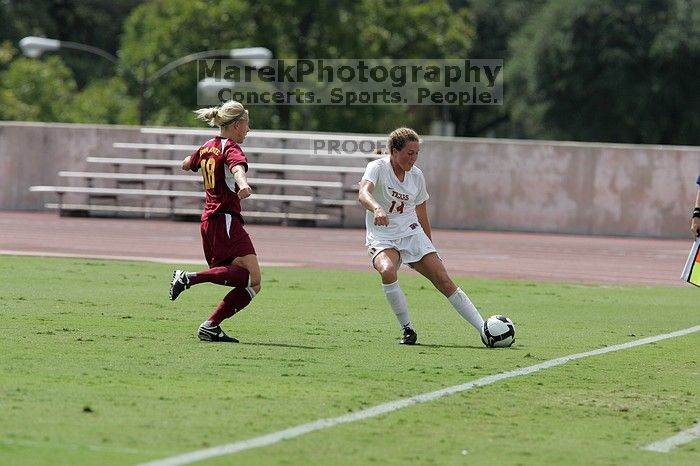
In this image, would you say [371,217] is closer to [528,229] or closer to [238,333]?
[238,333]

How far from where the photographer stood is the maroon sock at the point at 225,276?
10.7 m

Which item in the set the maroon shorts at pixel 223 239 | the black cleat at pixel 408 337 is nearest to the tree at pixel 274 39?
the black cleat at pixel 408 337

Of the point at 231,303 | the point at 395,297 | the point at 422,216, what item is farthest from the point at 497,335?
the point at 231,303

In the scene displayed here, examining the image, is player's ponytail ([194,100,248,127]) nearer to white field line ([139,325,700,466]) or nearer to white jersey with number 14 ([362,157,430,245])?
white jersey with number 14 ([362,157,430,245])

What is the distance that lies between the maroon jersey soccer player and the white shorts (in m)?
0.96

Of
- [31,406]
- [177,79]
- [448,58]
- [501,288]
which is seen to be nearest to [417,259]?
[31,406]

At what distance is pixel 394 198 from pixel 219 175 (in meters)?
1.36

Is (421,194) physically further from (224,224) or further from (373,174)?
(224,224)

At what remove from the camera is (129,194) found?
32.2 meters

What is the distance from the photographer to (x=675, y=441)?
730 centimetres

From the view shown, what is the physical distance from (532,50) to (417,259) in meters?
52.0

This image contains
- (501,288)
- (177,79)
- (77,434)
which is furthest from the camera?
(177,79)

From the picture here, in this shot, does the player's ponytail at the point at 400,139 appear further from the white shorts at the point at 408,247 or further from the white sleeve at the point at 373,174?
the white shorts at the point at 408,247

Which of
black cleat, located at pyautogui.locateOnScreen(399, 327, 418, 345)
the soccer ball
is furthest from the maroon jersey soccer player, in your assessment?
the soccer ball
